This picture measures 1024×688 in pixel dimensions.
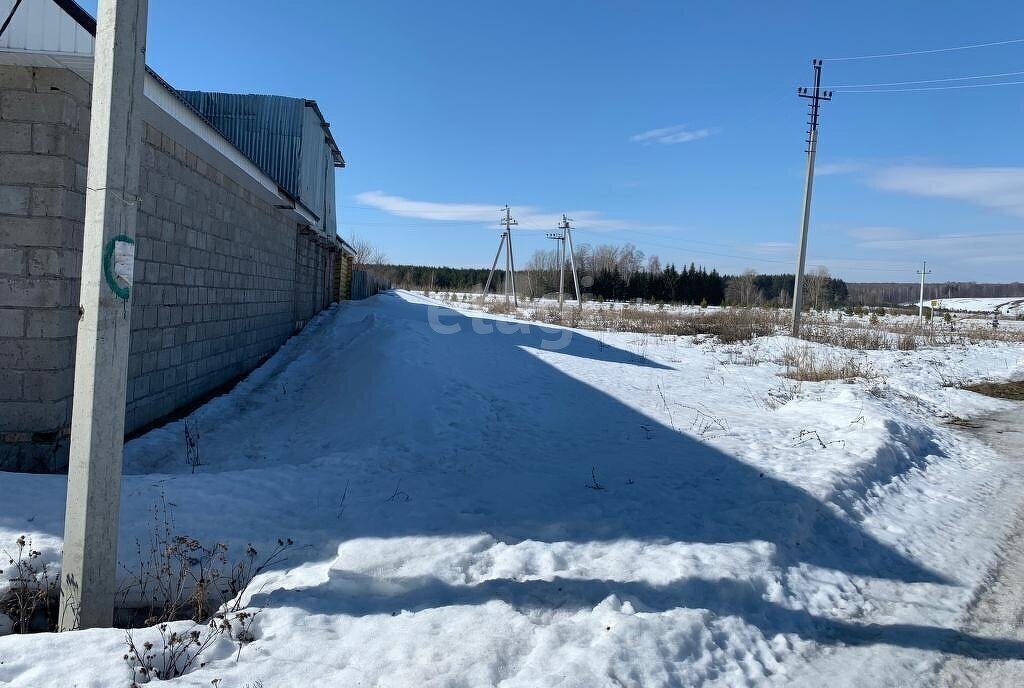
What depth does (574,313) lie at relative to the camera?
1018 inches

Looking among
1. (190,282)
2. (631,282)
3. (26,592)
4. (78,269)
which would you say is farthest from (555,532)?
(631,282)

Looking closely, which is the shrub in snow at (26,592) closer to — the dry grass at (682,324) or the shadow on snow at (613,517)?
the shadow on snow at (613,517)

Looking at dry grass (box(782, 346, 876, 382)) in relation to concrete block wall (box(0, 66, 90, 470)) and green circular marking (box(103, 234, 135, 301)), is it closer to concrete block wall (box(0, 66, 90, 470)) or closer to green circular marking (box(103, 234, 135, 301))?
concrete block wall (box(0, 66, 90, 470))

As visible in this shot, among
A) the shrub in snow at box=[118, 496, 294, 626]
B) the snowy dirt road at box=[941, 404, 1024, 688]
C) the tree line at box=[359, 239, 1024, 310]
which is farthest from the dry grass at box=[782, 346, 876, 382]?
the tree line at box=[359, 239, 1024, 310]

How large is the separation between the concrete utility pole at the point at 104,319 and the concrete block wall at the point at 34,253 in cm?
266

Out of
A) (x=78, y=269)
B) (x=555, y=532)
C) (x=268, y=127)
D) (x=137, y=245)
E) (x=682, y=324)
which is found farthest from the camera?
(x=682, y=324)

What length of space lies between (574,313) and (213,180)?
62.2ft

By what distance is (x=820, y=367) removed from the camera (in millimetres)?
13688

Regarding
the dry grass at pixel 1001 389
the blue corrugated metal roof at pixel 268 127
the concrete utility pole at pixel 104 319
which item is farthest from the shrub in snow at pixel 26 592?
the dry grass at pixel 1001 389

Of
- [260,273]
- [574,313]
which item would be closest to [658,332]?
[574,313]

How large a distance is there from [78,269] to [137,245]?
1.17 meters

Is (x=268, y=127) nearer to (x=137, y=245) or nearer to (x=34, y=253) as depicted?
(x=137, y=245)

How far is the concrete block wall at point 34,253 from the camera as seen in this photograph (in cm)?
463

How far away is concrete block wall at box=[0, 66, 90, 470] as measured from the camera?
463cm
